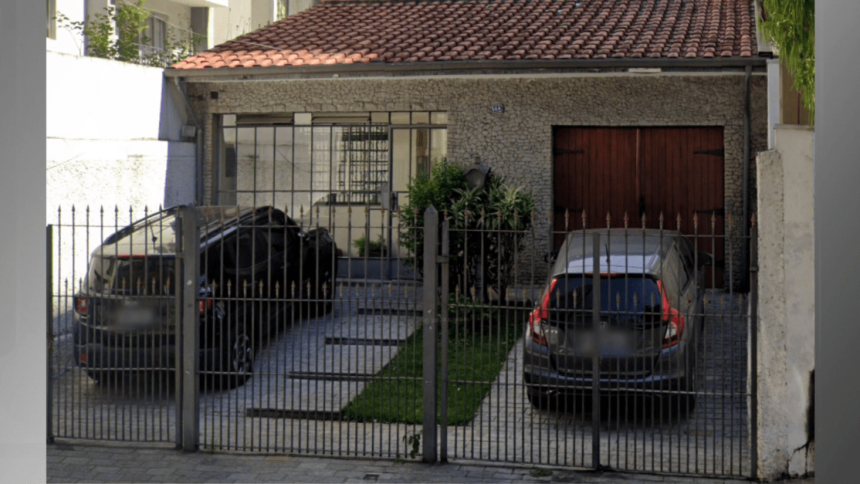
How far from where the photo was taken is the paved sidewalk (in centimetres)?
712

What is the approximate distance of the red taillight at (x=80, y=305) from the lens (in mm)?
7887

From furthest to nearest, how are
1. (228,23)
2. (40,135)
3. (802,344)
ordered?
(228,23)
(802,344)
(40,135)

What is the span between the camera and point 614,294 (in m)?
7.62

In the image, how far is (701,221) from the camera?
46.7ft

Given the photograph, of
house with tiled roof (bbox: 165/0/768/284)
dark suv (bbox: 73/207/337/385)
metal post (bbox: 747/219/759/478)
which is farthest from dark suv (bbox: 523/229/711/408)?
house with tiled roof (bbox: 165/0/768/284)

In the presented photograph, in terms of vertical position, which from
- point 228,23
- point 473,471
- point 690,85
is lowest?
point 473,471

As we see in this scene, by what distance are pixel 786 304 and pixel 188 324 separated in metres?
4.57

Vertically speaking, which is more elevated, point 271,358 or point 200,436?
point 271,358

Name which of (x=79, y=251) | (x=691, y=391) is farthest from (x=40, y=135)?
(x=79, y=251)

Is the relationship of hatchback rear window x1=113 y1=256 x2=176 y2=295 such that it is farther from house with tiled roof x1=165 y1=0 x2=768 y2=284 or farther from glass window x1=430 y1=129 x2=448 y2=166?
glass window x1=430 y1=129 x2=448 y2=166

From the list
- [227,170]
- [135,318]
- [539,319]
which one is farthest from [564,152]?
[135,318]

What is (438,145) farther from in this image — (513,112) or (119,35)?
(119,35)

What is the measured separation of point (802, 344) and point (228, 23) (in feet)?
67.8

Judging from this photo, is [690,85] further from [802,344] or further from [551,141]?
[802,344]
